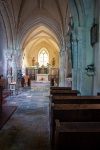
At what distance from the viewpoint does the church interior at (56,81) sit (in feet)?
7.78

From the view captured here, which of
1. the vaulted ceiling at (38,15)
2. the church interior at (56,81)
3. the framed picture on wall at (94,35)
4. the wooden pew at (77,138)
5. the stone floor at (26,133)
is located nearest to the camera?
the wooden pew at (77,138)

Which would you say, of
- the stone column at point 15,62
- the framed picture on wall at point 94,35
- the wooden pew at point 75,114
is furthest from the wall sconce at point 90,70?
the stone column at point 15,62

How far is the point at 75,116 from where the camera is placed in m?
3.11

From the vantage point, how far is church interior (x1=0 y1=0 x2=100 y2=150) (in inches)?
93.3

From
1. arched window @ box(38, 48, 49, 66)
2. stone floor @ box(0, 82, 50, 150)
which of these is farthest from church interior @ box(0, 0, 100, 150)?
arched window @ box(38, 48, 49, 66)

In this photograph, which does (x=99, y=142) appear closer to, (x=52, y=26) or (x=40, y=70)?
(x=52, y=26)

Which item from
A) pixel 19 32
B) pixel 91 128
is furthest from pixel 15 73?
pixel 91 128

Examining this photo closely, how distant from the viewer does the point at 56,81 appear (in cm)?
2000

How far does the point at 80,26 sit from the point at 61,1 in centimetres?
621

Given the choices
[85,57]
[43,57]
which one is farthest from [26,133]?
[43,57]

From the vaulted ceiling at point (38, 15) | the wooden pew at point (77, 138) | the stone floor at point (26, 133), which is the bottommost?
the stone floor at point (26, 133)

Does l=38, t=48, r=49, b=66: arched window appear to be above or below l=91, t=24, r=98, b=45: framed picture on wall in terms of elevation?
above

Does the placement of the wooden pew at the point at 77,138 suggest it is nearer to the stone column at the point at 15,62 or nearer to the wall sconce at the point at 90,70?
the wall sconce at the point at 90,70

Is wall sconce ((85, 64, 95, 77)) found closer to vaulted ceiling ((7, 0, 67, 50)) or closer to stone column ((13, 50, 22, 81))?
vaulted ceiling ((7, 0, 67, 50))
